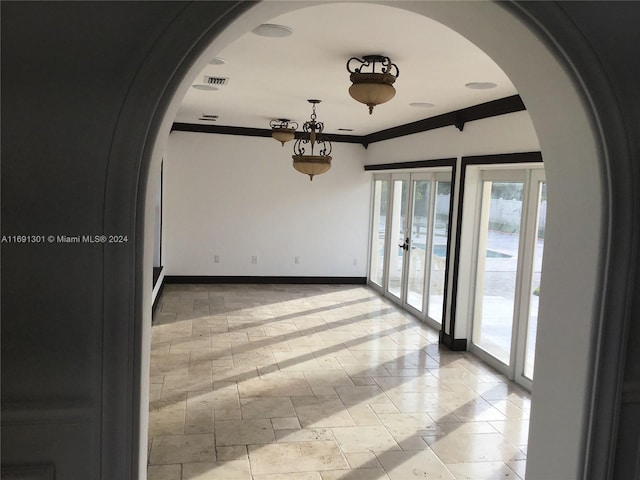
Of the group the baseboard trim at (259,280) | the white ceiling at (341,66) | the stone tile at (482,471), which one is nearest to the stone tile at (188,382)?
the stone tile at (482,471)

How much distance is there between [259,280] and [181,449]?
19.4 ft

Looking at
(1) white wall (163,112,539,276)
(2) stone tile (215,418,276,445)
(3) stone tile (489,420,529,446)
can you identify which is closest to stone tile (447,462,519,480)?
(3) stone tile (489,420,529,446)

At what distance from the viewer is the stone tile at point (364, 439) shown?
3.77 m

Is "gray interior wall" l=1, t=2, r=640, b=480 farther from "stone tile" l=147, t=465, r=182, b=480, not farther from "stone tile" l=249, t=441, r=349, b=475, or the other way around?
"stone tile" l=249, t=441, r=349, b=475

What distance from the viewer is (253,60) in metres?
4.05

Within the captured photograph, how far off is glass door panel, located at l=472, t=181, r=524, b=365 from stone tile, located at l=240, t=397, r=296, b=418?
232 centimetres

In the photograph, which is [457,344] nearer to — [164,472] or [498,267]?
[498,267]

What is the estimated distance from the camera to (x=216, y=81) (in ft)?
16.2

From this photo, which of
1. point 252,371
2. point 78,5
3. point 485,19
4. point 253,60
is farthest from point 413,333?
point 78,5

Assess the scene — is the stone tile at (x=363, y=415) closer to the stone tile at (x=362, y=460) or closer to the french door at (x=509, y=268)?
the stone tile at (x=362, y=460)

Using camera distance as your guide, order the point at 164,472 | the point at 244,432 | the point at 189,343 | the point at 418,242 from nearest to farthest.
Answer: the point at 164,472, the point at 244,432, the point at 189,343, the point at 418,242

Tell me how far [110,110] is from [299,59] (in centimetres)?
282

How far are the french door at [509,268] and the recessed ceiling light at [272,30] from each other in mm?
2838

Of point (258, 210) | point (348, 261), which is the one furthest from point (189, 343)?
point (348, 261)
